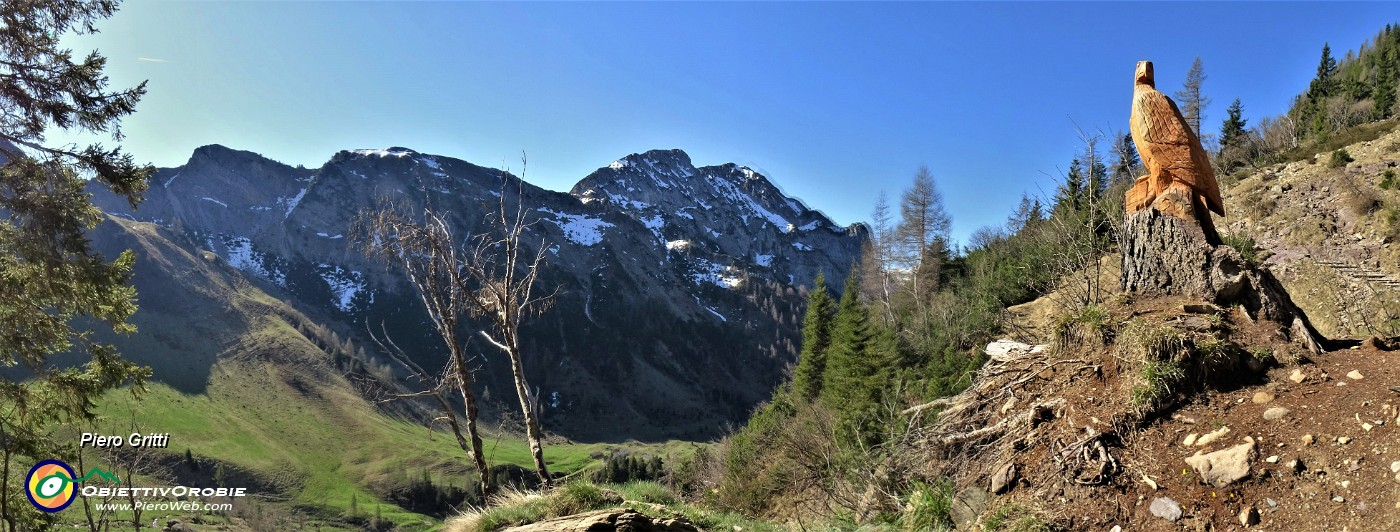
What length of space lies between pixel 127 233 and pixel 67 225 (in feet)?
656

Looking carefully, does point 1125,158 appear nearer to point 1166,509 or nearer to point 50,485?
point 1166,509

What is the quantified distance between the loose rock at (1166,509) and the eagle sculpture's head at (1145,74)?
688cm

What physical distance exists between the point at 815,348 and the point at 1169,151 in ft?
88.6

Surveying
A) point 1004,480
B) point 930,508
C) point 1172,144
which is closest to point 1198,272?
point 1172,144

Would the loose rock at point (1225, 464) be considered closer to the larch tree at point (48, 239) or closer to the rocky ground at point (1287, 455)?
the rocky ground at point (1287, 455)

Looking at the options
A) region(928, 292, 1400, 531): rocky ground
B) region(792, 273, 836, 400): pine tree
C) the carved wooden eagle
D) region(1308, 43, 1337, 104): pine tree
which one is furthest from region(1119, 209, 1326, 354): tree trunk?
region(1308, 43, 1337, 104): pine tree

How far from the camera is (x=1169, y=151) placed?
30.4ft

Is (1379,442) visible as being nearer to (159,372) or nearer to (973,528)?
(973,528)

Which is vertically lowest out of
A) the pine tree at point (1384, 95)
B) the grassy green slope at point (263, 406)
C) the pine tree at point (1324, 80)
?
the grassy green slope at point (263, 406)

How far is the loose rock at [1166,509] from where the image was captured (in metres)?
5.84

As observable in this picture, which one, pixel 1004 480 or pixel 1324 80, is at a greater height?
pixel 1324 80

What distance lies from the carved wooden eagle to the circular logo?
59.9ft

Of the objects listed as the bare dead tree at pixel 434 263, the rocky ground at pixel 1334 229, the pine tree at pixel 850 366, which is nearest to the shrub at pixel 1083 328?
the rocky ground at pixel 1334 229

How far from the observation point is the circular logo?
34.9ft
